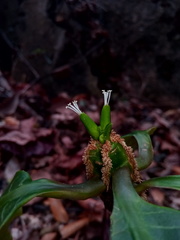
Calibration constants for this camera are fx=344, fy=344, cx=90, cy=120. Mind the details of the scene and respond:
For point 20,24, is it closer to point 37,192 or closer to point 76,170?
point 76,170

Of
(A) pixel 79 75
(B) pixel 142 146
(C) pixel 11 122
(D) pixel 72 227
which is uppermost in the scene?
(A) pixel 79 75

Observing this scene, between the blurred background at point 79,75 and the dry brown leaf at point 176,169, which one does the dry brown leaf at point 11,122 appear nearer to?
the blurred background at point 79,75

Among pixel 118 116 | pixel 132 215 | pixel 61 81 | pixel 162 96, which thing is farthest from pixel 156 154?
pixel 132 215

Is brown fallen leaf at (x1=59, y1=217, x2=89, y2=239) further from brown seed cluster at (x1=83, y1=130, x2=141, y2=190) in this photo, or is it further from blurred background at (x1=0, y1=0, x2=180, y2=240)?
brown seed cluster at (x1=83, y1=130, x2=141, y2=190)

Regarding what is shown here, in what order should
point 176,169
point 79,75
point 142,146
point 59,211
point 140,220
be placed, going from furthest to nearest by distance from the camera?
1. point 79,75
2. point 176,169
3. point 59,211
4. point 142,146
5. point 140,220

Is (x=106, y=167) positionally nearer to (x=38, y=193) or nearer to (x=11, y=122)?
(x=38, y=193)

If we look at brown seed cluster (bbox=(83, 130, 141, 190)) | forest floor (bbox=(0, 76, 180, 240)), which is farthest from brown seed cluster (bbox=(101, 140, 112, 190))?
forest floor (bbox=(0, 76, 180, 240))

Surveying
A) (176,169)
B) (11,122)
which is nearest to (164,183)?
(176,169)
